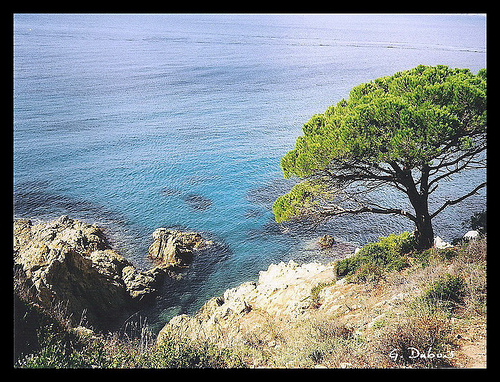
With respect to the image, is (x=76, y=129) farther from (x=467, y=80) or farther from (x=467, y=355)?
(x=467, y=355)

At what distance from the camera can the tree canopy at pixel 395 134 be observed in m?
13.1

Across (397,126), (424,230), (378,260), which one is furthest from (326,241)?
(397,126)

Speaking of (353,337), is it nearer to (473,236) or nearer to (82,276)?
(473,236)

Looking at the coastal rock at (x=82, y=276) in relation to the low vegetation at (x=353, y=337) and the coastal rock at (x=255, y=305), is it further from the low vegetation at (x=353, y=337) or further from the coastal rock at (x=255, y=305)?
the low vegetation at (x=353, y=337)

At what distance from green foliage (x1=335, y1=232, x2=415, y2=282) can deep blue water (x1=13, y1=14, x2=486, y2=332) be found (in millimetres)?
7098

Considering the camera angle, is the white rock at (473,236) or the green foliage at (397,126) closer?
the green foliage at (397,126)

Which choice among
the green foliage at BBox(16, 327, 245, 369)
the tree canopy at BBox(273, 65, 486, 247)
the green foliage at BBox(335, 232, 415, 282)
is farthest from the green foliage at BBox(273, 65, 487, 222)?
the green foliage at BBox(16, 327, 245, 369)

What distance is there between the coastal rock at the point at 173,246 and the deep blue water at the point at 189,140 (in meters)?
0.92

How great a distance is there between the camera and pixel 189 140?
43969 mm

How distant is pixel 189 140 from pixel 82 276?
1067 inches

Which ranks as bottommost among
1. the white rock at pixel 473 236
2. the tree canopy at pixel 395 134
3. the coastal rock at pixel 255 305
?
the coastal rock at pixel 255 305

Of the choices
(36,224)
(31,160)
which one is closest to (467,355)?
(36,224)

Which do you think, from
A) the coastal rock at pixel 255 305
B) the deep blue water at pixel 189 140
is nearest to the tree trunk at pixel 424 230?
the coastal rock at pixel 255 305

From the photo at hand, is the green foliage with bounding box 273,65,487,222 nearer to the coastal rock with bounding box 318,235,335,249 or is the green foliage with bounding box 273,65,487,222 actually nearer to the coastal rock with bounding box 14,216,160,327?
the coastal rock with bounding box 14,216,160,327
